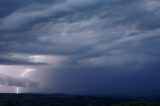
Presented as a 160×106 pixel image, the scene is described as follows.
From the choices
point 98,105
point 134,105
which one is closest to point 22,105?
point 98,105

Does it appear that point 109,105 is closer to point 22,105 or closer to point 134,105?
point 134,105

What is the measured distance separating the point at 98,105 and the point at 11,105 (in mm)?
48717

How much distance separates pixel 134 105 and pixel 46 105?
49907 millimetres

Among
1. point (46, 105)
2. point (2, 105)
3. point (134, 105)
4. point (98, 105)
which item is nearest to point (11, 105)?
point (2, 105)

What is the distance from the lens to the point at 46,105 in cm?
19988

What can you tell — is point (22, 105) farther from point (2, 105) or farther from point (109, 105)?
point (109, 105)

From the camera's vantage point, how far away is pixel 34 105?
197m

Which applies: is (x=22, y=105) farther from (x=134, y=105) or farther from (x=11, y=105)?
(x=134, y=105)

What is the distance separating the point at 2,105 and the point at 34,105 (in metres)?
18.0

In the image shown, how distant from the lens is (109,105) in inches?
7776

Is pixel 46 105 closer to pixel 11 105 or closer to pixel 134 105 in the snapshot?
pixel 11 105

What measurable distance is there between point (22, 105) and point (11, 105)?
6.36m

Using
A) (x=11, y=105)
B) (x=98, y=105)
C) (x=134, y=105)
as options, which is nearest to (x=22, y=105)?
(x=11, y=105)

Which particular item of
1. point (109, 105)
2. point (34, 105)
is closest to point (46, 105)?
point (34, 105)
